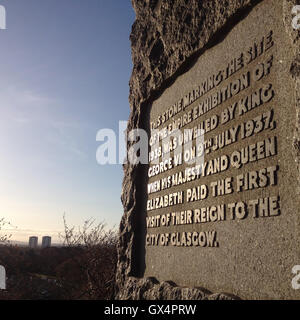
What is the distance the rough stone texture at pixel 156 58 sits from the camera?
2.92 m

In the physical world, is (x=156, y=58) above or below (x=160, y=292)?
above

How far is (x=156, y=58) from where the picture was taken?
4.03 m

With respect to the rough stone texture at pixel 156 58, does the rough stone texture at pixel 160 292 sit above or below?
below

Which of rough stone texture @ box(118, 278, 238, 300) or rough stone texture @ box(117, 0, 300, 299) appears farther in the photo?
rough stone texture @ box(117, 0, 300, 299)

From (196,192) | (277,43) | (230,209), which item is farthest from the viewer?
(196,192)

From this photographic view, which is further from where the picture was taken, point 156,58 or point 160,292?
point 156,58

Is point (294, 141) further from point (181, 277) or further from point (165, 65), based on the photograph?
point (165, 65)

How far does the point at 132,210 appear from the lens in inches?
162

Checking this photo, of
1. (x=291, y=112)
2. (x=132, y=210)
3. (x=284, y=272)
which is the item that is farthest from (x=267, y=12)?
(x=132, y=210)

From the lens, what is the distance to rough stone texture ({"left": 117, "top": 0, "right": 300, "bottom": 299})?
115 inches

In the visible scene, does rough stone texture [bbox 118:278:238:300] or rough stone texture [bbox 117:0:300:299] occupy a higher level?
rough stone texture [bbox 117:0:300:299]

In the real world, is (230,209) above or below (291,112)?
below

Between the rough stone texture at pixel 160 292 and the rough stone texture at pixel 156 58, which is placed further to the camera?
the rough stone texture at pixel 156 58
